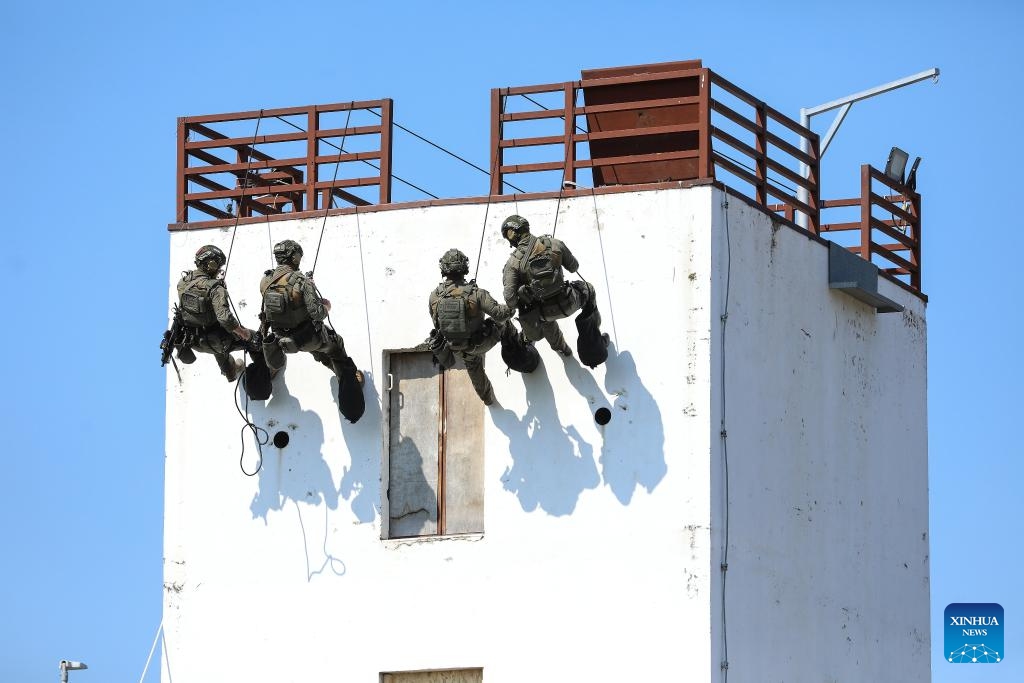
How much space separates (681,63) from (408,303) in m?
4.36

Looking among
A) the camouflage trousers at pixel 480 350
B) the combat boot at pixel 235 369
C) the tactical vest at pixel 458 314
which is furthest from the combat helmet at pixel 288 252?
the camouflage trousers at pixel 480 350

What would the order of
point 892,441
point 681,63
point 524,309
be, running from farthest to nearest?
point 892,441, point 681,63, point 524,309

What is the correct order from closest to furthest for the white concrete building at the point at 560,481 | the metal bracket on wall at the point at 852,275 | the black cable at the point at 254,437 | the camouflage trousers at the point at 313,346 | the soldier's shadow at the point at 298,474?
the white concrete building at the point at 560,481, the camouflage trousers at the point at 313,346, the soldier's shadow at the point at 298,474, the black cable at the point at 254,437, the metal bracket on wall at the point at 852,275

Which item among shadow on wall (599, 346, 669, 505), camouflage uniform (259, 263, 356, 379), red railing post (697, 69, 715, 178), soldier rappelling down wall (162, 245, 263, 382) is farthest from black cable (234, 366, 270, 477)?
red railing post (697, 69, 715, 178)

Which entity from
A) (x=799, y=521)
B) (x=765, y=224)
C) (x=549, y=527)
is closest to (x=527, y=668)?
(x=549, y=527)

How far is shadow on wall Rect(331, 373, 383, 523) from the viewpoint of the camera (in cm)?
3170

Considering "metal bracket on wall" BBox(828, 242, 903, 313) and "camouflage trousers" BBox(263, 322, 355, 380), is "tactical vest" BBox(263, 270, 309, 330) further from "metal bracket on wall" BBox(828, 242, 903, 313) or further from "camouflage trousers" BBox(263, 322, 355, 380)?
"metal bracket on wall" BBox(828, 242, 903, 313)

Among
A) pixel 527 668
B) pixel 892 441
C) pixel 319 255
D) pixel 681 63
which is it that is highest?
pixel 681 63

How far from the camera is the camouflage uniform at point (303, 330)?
30734mm

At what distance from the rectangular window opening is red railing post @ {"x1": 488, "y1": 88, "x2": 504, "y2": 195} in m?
2.18

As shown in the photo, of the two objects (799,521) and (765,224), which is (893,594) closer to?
(799,521)

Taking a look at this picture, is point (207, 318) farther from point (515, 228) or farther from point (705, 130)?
point (705, 130)

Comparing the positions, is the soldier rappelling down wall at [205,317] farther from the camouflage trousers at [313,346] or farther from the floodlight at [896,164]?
the floodlight at [896,164]

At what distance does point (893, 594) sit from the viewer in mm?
33969
